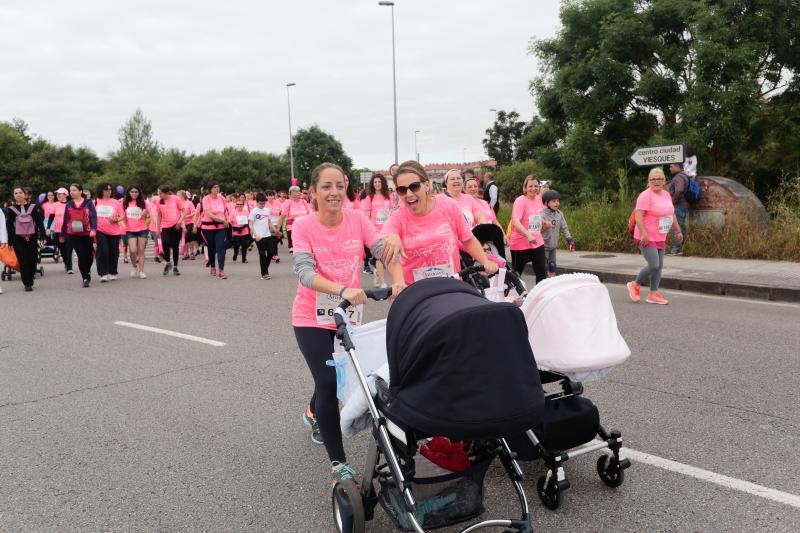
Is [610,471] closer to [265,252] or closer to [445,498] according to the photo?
[445,498]

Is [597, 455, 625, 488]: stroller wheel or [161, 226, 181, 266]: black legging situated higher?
[161, 226, 181, 266]: black legging

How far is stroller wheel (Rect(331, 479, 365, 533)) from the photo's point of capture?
9.59 ft

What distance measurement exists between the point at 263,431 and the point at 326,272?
144cm

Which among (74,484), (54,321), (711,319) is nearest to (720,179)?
(711,319)

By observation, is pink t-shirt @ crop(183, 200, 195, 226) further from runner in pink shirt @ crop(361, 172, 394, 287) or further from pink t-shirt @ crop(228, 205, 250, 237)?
runner in pink shirt @ crop(361, 172, 394, 287)

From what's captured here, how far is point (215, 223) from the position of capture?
13875 mm

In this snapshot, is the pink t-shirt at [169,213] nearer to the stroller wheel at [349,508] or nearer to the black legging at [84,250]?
the black legging at [84,250]

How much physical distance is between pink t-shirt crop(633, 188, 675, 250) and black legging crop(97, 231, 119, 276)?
9.87 m

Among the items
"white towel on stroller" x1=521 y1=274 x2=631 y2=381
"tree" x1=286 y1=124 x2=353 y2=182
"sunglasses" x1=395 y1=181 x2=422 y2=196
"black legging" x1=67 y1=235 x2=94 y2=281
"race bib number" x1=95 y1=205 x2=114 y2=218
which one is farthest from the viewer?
"tree" x1=286 y1=124 x2=353 y2=182

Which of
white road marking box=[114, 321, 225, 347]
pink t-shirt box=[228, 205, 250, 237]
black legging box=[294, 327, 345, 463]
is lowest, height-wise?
white road marking box=[114, 321, 225, 347]

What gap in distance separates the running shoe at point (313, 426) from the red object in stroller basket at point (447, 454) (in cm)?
119

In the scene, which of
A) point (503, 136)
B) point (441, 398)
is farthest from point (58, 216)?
point (503, 136)

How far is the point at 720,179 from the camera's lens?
14430 mm

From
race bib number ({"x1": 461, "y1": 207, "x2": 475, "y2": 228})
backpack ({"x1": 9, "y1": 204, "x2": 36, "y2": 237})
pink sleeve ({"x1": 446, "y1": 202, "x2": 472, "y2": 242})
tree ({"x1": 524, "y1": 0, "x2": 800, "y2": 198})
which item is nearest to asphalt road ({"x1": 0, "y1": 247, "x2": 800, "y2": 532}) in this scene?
pink sleeve ({"x1": 446, "y1": 202, "x2": 472, "y2": 242})
